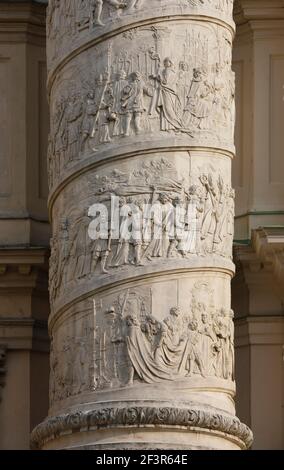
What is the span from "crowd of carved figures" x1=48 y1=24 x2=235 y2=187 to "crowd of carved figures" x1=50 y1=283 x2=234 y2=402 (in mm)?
1091

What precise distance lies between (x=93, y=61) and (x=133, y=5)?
18.1 inches

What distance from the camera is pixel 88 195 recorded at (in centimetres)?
2272

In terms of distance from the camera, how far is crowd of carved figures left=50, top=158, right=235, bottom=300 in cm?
2252

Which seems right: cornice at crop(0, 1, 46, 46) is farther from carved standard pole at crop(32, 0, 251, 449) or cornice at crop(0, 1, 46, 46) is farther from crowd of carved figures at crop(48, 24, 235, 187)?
crowd of carved figures at crop(48, 24, 235, 187)

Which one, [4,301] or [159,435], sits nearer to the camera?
[159,435]

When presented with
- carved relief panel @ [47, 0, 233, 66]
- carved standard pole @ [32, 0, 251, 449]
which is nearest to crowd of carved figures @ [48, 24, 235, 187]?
carved standard pole @ [32, 0, 251, 449]

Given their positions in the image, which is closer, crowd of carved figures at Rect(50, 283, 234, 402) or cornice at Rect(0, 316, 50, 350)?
crowd of carved figures at Rect(50, 283, 234, 402)

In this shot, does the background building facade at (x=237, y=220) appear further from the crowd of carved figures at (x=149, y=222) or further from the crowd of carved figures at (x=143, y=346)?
the crowd of carved figures at (x=143, y=346)

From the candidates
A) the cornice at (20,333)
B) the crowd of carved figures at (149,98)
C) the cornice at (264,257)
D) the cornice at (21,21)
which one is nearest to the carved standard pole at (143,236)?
the crowd of carved figures at (149,98)

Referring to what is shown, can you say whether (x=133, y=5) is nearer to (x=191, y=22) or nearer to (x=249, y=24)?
(x=191, y=22)

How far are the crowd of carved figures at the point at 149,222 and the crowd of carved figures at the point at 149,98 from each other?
0.28 m

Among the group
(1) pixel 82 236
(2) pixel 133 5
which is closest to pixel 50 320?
(1) pixel 82 236

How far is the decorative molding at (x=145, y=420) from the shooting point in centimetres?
2206

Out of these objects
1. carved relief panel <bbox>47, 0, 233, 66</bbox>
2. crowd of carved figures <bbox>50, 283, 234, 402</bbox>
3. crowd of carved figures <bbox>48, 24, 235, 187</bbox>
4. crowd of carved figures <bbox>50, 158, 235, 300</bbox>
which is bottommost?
crowd of carved figures <bbox>50, 283, 234, 402</bbox>
